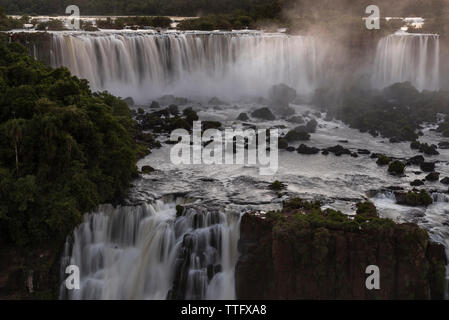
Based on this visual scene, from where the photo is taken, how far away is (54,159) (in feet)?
72.4

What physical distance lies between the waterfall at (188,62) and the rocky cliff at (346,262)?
25.7 meters

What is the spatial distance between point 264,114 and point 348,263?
20949 millimetres

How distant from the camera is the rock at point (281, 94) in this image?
44750 mm

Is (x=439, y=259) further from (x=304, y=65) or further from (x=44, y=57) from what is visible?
(x=304, y=65)

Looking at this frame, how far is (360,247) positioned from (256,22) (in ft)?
146

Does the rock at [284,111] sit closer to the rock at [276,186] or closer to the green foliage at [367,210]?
the rock at [276,186]

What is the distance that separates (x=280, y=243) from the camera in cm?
1997

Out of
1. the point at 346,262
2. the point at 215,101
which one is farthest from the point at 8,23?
the point at 346,262

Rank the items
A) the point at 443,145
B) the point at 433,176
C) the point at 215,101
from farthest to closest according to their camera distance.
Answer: the point at 215,101
the point at 443,145
the point at 433,176

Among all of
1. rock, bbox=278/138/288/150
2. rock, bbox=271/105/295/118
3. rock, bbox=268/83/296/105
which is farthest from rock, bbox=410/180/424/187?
rock, bbox=268/83/296/105

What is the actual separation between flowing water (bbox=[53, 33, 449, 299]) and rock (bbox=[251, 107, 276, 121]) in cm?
89

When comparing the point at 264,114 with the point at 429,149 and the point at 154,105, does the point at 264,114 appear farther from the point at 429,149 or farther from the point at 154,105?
the point at 429,149

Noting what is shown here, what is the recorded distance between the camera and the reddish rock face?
1962cm

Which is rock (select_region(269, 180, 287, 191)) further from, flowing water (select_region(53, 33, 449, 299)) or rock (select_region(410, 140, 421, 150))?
rock (select_region(410, 140, 421, 150))
